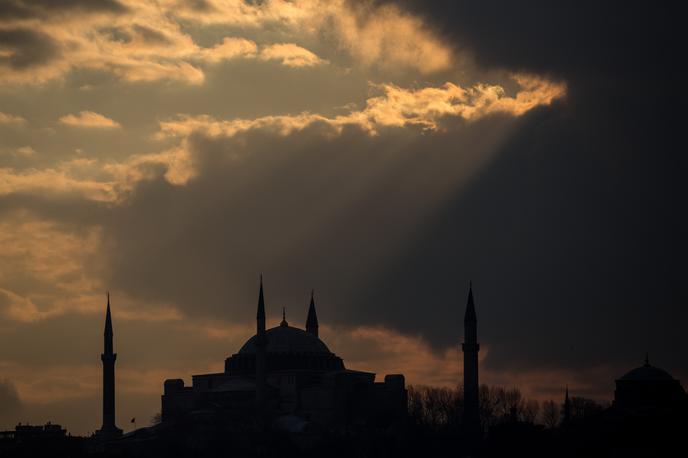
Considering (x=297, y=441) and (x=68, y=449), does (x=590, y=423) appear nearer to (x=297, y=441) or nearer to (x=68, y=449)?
(x=297, y=441)

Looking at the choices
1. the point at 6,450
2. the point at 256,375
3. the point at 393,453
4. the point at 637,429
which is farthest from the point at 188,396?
the point at 637,429

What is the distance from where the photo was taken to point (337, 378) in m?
122

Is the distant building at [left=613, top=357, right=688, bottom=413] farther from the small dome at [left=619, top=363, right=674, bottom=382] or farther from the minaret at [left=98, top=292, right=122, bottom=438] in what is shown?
the minaret at [left=98, top=292, right=122, bottom=438]

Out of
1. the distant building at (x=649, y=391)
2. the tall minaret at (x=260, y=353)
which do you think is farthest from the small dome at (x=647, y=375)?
the tall minaret at (x=260, y=353)

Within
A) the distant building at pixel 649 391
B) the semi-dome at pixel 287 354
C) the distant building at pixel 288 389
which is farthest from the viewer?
the semi-dome at pixel 287 354

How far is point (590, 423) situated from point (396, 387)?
2047 cm

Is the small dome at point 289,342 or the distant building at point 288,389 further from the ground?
the small dome at point 289,342

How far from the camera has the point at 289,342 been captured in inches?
5064

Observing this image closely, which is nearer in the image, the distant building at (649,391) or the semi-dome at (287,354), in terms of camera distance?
the distant building at (649,391)

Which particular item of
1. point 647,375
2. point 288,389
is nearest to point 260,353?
point 288,389

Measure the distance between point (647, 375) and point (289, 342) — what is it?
2957cm

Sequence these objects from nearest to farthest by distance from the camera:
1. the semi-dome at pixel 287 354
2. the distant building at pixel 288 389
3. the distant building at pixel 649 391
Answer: the distant building at pixel 649 391
the distant building at pixel 288 389
the semi-dome at pixel 287 354

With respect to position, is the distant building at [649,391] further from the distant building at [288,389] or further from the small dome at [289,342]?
the small dome at [289,342]

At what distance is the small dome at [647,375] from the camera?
113 m
